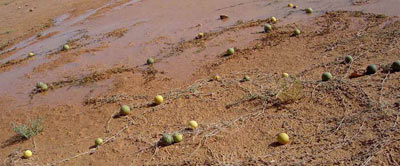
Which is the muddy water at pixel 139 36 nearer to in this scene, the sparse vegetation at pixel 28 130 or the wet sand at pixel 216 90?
the wet sand at pixel 216 90

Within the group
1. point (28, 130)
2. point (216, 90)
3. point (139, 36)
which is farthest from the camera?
point (139, 36)

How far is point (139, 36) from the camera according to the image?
11.2 metres

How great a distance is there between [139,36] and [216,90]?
17.5ft

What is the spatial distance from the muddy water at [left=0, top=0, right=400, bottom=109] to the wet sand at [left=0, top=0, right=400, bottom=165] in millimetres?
53

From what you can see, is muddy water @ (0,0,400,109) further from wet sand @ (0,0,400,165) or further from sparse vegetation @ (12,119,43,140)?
sparse vegetation @ (12,119,43,140)

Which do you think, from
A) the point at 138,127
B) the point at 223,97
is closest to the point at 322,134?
the point at 223,97

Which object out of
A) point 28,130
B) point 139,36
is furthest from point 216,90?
point 139,36

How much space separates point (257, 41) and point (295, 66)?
7.29 ft

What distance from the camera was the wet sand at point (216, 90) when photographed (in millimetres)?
4824

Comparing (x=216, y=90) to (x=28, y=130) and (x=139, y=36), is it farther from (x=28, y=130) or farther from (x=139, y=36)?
(x=139, y=36)

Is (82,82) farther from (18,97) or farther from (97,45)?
(97,45)

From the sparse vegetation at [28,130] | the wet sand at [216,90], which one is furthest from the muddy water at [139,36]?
the sparse vegetation at [28,130]

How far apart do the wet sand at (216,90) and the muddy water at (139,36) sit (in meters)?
0.05

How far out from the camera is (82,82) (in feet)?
27.2
